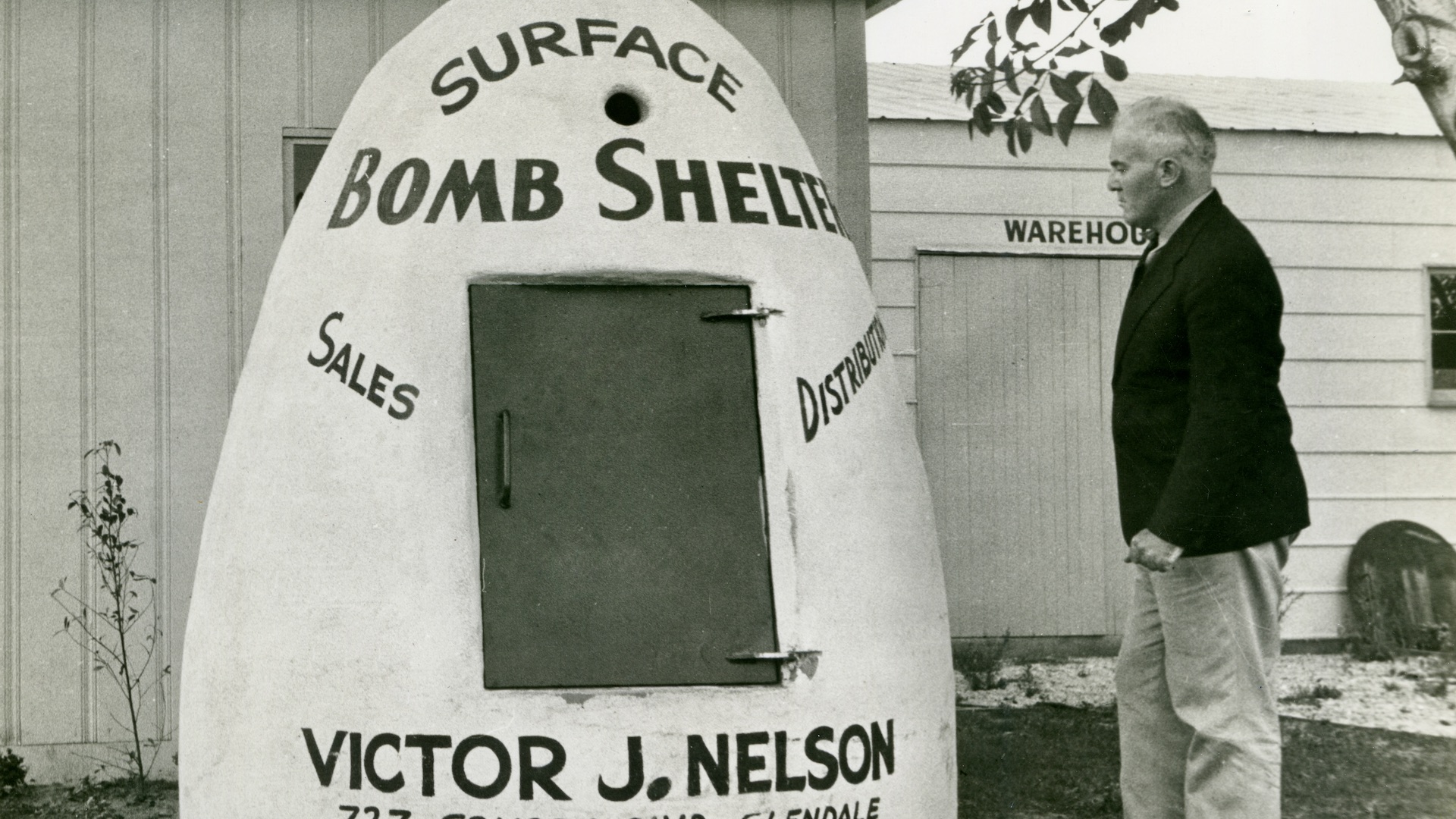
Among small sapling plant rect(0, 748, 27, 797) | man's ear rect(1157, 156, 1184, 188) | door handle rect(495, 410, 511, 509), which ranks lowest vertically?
small sapling plant rect(0, 748, 27, 797)

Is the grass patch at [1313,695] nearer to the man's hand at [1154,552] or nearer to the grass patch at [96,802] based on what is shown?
the man's hand at [1154,552]

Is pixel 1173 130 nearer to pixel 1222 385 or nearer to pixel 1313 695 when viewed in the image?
pixel 1222 385

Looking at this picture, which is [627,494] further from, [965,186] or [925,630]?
[965,186]

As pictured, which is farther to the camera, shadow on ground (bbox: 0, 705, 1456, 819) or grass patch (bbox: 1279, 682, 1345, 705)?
grass patch (bbox: 1279, 682, 1345, 705)

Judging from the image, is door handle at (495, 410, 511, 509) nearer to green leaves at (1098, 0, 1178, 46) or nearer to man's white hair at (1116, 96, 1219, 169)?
man's white hair at (1116, 96, 1219, 169)

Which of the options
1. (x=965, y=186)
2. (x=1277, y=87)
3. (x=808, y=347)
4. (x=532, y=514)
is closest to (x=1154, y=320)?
(x=808, y=347)

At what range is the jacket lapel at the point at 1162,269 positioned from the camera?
11.8ft

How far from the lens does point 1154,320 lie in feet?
11.7

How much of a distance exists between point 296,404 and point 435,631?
0.62 meters

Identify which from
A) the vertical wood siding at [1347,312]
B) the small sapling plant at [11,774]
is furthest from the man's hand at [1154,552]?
the vertical wood siding at [1347,312]

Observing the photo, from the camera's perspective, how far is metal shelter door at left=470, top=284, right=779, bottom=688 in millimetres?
3002

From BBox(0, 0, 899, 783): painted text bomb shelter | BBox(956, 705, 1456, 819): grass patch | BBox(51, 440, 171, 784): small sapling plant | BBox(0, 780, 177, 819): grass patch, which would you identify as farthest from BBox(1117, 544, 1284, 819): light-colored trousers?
BBox(51, 440, 171, 784): small sapling plant

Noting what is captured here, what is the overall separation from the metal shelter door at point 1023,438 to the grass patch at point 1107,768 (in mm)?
1478

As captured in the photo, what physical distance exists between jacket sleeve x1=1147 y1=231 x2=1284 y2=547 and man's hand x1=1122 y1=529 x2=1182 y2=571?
0.06ft
